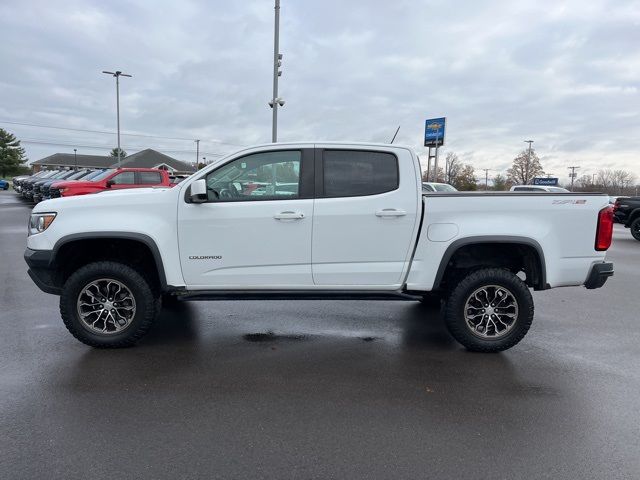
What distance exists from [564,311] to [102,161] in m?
106

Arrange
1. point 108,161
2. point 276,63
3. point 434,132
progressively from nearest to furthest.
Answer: point 276,63, point 434,132, point 108,161

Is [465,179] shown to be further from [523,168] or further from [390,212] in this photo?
[390,212]

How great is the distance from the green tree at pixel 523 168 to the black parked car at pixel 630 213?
5313 cm

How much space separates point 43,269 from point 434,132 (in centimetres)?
4181

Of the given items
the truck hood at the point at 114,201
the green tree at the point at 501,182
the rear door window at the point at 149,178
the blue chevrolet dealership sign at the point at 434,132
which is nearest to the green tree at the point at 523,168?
the green tree at the point at 501,182

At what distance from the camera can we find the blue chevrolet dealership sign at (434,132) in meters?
42.5

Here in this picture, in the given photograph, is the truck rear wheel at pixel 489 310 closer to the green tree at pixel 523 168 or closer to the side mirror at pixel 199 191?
the side mirror at pixel 199 191

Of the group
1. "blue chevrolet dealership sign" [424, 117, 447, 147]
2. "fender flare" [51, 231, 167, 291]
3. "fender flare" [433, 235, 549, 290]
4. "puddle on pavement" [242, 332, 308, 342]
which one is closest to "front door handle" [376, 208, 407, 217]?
"fender flare" [433, 235, 549, 290]

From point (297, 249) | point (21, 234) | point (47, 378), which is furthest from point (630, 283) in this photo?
point (21, 234)

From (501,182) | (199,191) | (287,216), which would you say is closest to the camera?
(199,191)

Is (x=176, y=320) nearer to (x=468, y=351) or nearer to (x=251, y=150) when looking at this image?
(x=251, y=150)

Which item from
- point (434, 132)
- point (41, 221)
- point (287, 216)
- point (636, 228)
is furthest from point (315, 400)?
point (434, 132)

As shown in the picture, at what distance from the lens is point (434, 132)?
4338 cm

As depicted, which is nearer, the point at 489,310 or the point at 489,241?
the point at 489,241
